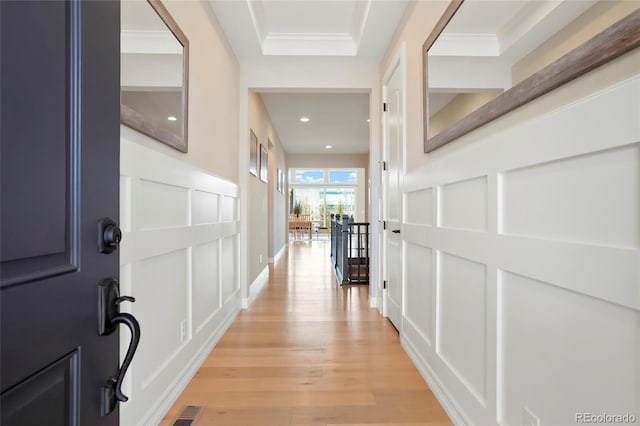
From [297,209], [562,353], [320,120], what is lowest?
[562,353]

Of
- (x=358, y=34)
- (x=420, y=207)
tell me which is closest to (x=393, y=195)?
(x=420, y=207)

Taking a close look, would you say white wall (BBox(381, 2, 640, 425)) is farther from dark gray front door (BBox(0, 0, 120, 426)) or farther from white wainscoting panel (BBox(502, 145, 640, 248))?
dark gray front door (BBox(0, 0, 120, 426))

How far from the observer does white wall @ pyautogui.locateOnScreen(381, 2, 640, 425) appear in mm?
789

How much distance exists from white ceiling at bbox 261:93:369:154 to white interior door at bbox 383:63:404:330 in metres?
2.08

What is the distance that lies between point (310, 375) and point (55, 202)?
1913 mm

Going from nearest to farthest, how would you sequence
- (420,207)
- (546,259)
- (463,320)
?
1. (546,259)
2. (463,320)
3. (420,207)

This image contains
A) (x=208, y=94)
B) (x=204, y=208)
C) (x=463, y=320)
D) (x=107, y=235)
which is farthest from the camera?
(x=208, y=94)

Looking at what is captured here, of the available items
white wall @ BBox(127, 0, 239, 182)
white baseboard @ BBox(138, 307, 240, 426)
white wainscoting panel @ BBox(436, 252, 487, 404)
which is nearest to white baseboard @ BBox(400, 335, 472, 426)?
white wainscoting panel @ BBox(436, 252, 487, 404)

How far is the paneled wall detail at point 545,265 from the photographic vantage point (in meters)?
0.79

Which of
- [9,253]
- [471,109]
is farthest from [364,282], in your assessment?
[9,253]

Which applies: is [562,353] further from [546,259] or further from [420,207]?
[420,207]

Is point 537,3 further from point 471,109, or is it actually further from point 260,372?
point 260,372

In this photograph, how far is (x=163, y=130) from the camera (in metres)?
1.69

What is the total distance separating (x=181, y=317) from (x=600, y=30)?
2167 mm
